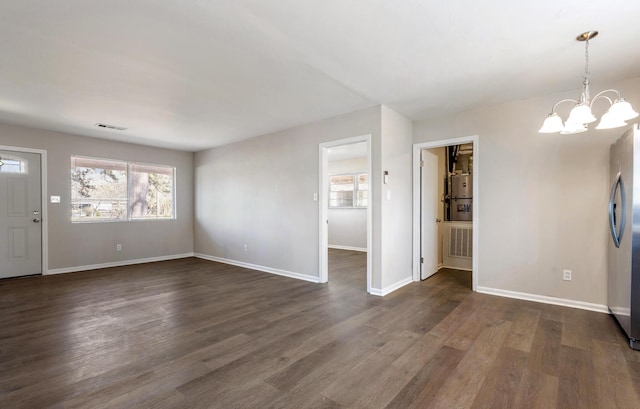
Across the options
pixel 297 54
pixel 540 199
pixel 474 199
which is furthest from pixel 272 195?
pixel 540 199

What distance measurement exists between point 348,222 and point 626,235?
5.91 metres

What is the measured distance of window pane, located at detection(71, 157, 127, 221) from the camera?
219 inches

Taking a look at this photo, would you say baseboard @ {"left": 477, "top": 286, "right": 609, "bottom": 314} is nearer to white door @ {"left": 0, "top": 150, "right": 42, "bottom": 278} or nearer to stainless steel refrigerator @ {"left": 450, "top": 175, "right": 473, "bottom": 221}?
stainless steel refrigerator @ {"left": 450, "top": 175, "right": 473, "bottom": 221}

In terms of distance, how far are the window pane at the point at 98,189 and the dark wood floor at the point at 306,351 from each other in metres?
2.19

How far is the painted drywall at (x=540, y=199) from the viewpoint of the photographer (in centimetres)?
328

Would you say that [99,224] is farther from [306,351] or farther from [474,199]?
[474,199]

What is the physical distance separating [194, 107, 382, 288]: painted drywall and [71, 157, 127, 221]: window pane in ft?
5.04

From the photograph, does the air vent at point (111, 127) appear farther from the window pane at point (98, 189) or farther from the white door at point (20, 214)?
the white door at point (20, 214)

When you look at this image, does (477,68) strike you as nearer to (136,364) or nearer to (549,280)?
(549,280)

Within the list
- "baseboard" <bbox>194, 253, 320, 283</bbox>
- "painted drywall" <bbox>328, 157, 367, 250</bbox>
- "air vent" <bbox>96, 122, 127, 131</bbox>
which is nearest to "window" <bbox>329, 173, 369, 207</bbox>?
"painted drywall" <bbox>328, 157, 367, 250</bbox>

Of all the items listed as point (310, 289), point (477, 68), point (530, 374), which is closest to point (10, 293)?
point (310, 289)

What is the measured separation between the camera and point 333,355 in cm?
235

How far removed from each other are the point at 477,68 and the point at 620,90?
166 centimetres

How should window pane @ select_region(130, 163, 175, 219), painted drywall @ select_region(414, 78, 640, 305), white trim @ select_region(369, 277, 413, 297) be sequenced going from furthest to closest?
1. window pane @ select_region(130, 163, 175, 219)
2. white trim @ select_region(369, 277, 413, 297)
3. painted drywall @ select_region(414, 78, 640, 305)
